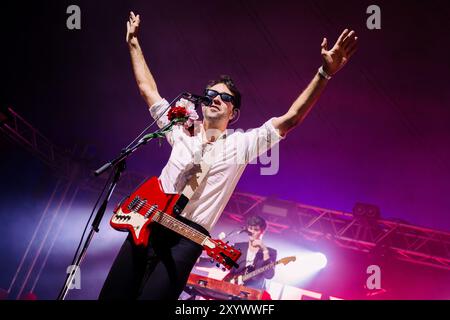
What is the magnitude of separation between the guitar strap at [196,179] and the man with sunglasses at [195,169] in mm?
22

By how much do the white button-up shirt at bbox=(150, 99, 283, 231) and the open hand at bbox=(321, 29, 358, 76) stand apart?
1.89 feet

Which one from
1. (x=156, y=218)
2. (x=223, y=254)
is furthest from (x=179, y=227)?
(x=223, y=254)

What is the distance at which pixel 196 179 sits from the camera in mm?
2752

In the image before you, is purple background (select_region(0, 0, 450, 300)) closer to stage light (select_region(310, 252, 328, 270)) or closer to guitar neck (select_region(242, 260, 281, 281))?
stage light (select_region(310, 252, 328, 270))

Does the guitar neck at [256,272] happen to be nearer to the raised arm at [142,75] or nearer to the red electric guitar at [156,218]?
the red electric guitar at [156,218]

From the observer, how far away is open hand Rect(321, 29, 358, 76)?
8.92 ft

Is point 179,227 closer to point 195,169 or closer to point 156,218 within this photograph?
point 156,218

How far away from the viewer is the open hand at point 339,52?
2.72 m

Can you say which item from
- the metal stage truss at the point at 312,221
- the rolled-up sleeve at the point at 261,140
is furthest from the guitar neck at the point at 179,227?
the metal stage truss at the point at 312,221

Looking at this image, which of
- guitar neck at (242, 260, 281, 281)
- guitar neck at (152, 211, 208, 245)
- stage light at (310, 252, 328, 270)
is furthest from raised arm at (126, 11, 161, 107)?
stage light at (310, 252, 328, 270)

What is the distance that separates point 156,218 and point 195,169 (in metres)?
0.44

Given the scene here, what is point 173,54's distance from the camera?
32.9ft
